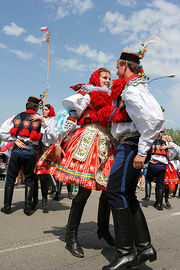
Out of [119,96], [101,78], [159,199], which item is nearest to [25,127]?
[101,78]

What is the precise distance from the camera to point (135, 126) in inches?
101

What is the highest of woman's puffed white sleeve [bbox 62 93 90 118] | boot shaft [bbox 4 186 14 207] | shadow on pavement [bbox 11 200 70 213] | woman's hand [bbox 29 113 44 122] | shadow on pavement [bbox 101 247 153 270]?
woman's puffed white sleeve [bbox 62 93 90 118]

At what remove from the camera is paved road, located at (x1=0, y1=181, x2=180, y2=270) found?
262 centimetres

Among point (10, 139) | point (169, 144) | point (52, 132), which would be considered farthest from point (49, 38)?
point (52, 132)

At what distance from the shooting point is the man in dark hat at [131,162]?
7.77 ft

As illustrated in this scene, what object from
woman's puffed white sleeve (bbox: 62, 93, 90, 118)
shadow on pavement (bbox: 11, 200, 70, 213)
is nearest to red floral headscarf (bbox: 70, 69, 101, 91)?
woman's puffed white sleeve (bbox: 62, 93, 90, 118)

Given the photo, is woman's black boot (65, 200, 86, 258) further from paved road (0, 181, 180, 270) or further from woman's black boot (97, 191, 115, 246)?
woman's black boot (97, 191, 115, 246)

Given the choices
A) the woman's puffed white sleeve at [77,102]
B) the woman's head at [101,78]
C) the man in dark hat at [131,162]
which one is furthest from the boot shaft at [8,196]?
the man in dark hat at [131,162]

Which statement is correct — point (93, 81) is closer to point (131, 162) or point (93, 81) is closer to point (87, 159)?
point (87, 159)

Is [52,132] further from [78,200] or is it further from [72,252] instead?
[72,252]

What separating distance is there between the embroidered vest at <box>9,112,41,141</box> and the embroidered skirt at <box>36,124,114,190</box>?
1853mm

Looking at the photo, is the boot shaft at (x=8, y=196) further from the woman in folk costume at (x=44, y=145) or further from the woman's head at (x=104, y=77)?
the woman's head at (x=104, y=77)

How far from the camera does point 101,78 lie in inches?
132

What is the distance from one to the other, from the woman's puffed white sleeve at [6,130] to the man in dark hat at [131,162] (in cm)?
280
